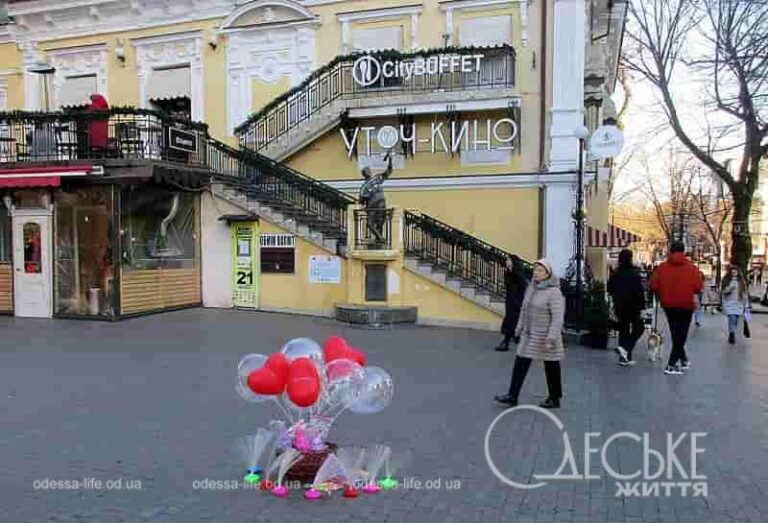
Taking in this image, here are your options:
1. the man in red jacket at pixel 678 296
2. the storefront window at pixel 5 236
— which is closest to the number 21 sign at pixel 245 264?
the storefront window at pixel 5 236

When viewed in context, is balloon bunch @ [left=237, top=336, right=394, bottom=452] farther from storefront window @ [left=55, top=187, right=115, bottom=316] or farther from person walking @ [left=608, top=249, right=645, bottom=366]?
storefront window @ [left=55, top=187, right=115, bottom=316]

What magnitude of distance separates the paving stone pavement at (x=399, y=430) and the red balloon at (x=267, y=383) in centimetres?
72

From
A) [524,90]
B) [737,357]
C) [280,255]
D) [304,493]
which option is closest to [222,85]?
[280,255]

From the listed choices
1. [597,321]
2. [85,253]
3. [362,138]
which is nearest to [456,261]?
[597,321]

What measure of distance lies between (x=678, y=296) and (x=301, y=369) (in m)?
6.51

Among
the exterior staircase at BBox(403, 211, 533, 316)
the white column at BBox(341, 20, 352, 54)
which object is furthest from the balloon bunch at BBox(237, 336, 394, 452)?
the white column at BBox(341, 20, 352, 54)

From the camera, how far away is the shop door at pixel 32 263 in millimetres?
14883

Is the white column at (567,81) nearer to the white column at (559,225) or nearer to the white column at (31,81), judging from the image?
the white column at (559,225)

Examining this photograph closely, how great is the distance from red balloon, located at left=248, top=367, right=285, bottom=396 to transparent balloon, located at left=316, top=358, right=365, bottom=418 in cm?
31

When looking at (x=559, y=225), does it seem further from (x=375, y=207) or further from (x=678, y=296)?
(x=678, y=296)

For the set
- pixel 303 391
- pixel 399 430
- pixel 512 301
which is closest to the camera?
pixel 303 391

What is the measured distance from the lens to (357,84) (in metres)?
16.6

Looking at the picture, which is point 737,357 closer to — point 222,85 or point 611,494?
point 611,494

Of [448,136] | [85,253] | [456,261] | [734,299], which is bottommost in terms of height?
[734,299]
